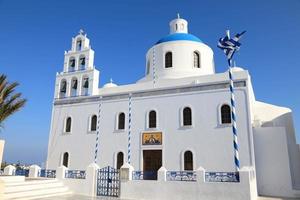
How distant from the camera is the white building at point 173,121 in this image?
39.0 ft

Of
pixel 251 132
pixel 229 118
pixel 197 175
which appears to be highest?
pixel 229 118

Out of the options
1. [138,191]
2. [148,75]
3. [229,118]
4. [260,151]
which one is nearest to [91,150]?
[138,191]

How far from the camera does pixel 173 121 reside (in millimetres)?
13469

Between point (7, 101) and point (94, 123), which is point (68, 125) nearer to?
point (94, 123)

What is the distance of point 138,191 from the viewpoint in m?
10.5

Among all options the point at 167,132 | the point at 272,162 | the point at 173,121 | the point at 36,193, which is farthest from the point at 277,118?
the point at 36,193

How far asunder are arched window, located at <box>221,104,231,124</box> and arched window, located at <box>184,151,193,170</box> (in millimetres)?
2481

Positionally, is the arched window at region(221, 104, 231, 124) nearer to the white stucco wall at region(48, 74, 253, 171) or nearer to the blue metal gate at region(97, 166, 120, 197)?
the white stucco wall at region(48, 74, 253, 171)

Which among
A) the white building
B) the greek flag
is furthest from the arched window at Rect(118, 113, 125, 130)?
the greek flag

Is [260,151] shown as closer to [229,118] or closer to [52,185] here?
[229,118]

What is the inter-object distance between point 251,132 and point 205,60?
757 centimetres

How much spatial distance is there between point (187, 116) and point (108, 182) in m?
5.48

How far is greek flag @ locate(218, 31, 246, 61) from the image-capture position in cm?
1072

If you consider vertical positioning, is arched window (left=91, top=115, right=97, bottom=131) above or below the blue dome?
below
